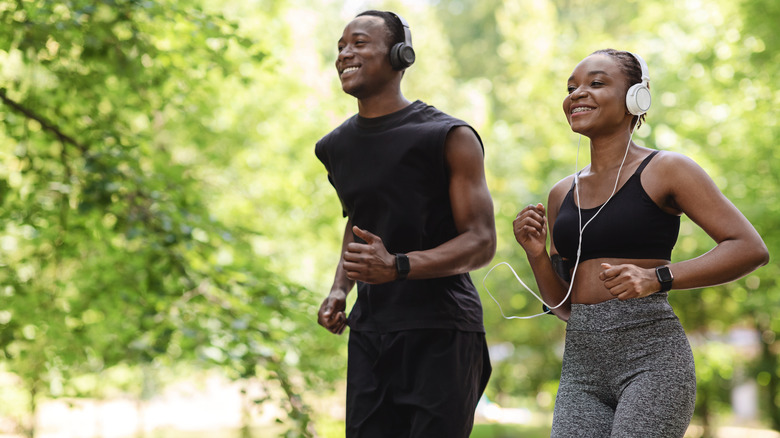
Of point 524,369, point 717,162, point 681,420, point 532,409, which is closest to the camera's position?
point 681,420

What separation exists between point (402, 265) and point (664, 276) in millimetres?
787

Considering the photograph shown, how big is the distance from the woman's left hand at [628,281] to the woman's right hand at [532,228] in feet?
1.13

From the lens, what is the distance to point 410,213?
286 cm

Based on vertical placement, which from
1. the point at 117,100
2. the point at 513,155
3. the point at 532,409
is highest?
the point at 513,155

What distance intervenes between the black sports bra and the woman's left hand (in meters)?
0.19

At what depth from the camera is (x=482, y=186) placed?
2.84 m

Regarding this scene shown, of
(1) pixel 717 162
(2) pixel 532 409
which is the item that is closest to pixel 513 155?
(1) pixel 717 162

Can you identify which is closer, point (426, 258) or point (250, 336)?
point (426, 258)

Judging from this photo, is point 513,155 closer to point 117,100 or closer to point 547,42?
point 547,42

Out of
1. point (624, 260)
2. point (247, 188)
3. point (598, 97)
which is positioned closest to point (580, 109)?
point (598, 97)

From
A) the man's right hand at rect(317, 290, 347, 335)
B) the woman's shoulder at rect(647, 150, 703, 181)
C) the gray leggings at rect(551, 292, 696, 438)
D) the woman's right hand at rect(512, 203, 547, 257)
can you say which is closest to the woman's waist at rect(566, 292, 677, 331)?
the gray leggings at rect(551, 292, 696, 438)

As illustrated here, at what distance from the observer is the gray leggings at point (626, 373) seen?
7.47ft

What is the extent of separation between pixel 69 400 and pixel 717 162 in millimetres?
9299

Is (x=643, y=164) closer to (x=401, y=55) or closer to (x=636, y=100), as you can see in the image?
(x=636, y=100)
